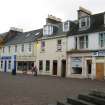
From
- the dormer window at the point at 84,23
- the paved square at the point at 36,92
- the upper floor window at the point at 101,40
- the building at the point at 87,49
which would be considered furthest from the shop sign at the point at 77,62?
the paved square at the point at 36,92

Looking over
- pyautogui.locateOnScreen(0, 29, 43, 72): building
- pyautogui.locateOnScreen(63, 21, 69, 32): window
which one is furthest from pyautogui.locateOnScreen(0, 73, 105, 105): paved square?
pyautogui.locateOnScreen(0, 29, 43, 72): building

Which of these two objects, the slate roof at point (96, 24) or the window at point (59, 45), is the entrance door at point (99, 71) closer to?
the slate roof at point (96, 24)

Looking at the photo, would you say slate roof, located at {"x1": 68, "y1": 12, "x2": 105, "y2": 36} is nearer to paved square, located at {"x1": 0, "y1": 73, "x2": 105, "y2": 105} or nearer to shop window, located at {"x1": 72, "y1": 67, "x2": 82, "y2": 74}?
shop window, located at {"x1": 72, "y1": 67, "x2": 82, "y2": 74}

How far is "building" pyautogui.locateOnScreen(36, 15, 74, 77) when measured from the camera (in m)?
35.4

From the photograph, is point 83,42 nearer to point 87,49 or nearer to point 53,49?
point 87,49

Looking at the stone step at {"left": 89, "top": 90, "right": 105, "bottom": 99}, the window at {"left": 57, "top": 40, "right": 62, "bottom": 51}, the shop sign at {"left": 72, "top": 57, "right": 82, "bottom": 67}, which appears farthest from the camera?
the window at {"left": 57, "top": 40, "right": 62, "bottom": 51}

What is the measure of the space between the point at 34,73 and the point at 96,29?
1221cm

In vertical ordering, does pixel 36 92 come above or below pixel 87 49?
below

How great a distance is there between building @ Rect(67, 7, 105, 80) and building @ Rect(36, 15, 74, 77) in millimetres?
1438

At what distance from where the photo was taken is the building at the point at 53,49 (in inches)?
1395

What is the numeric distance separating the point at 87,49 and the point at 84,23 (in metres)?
3.89

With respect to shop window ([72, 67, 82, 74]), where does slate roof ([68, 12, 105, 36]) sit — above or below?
above

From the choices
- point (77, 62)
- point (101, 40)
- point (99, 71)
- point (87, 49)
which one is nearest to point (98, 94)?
point (99, 71)

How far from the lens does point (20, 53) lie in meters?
45.0
